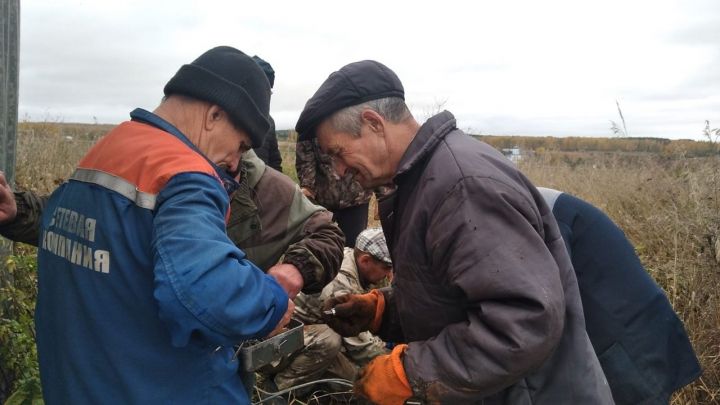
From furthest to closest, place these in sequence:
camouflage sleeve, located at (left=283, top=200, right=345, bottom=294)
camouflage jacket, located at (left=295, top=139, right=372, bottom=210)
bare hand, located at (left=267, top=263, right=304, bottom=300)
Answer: camouflage jacket, located at (left=295, top=139, right=372, bottom=210) < camouflage sleeve, located at (left=283, top=200, right=345, bottom=294) < bare hand, located at (left=267, top=263, right=304, bottom=300)

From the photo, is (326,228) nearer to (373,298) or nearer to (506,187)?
(373,298)

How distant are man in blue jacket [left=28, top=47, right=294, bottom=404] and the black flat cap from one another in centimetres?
34

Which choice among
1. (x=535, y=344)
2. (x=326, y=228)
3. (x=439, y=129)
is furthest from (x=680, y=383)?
(x=326, y=228)

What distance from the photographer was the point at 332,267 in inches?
92.2

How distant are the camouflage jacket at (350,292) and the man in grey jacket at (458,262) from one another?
1.63 metres

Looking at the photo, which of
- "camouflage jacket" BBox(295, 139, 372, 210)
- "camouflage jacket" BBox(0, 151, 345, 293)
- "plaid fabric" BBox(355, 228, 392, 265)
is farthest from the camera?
"camouflage jacket" BBox(295, 139, 372, 210)

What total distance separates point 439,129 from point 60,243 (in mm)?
1041

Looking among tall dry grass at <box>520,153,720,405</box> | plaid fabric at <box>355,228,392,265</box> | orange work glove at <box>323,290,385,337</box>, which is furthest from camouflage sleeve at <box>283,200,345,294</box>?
tall dry grass at <box>520,153,720,405</box>

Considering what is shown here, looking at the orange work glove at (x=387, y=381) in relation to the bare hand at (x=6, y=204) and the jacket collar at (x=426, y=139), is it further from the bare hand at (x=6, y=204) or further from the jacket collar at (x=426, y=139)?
the bare hand at (x=6, y=204)

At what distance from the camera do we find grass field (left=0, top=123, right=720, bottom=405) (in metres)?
3.45

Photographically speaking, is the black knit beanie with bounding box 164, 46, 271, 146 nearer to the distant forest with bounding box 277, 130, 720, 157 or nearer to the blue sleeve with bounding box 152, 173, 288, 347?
the blue sleeve with bounding box 152, 173, 288, 347

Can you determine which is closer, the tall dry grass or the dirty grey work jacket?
the dirty grey work jacket

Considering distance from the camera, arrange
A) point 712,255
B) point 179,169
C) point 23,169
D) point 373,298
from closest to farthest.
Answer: point 179,169 → point 373,298 → point 712,255 → point 23,169

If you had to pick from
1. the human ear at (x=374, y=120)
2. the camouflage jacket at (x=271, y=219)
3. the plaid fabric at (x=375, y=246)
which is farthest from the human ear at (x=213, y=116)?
the plaid fabric at (x=375, y=246)
